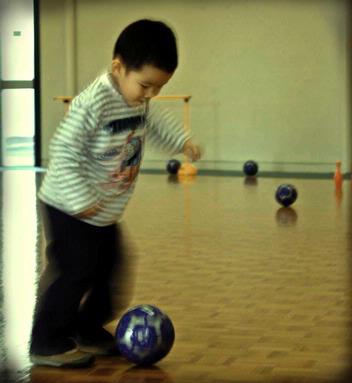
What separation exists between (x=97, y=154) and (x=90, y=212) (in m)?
0.21

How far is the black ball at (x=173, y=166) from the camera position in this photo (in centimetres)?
1383

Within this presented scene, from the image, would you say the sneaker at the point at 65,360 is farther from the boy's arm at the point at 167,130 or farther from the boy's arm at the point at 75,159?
the boy's arm at the point at 167,130

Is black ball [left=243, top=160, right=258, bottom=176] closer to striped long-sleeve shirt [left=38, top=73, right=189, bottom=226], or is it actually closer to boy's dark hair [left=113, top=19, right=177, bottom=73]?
striped long-sleeve shirt [left=38, top=73, right=189, bottom=226]

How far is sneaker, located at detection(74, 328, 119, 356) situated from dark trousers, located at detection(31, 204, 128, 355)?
120 mm

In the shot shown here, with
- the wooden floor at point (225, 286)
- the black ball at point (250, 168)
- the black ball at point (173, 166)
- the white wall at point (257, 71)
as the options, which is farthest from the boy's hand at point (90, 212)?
the black ball at point (173, 166)

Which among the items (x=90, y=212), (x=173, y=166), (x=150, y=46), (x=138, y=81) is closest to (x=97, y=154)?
(x=90, y=212)

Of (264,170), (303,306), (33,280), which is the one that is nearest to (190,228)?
(33,280)

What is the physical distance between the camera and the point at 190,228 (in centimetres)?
803

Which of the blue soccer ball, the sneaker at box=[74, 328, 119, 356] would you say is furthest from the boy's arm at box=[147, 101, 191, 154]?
the sneaker at box=[74, 328, 119, 356]

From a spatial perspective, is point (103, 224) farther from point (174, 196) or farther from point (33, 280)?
point (174, 196)

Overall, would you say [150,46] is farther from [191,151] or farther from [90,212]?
[90,212]

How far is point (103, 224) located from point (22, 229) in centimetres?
446

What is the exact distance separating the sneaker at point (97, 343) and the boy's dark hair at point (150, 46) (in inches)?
42.5

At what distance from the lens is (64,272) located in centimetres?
361
